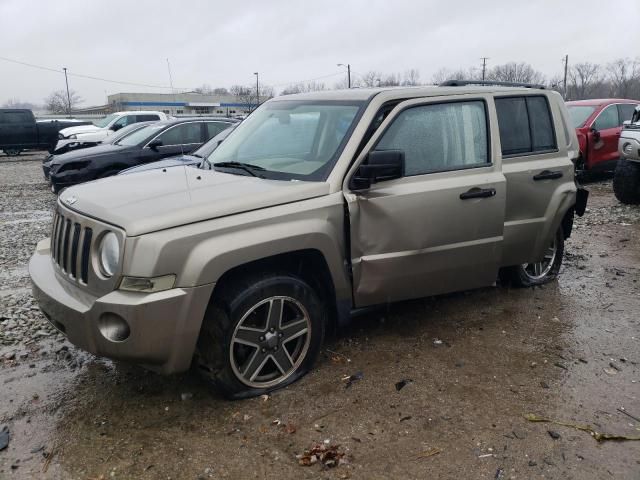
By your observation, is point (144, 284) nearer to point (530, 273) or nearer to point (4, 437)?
point (4, 437)

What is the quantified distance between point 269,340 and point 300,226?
71 cm

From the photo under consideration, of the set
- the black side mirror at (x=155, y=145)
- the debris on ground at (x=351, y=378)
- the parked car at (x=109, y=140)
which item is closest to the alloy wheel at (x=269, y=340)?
the debris on ground at (x=351, y=378)

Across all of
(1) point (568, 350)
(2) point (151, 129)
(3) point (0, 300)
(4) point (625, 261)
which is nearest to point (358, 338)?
(1) point (568, 350)

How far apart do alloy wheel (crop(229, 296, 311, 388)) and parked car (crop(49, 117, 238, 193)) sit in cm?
611

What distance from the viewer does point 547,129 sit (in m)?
4.65

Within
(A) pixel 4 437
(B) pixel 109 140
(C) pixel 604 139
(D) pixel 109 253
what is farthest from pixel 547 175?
(B) pixel 109 140

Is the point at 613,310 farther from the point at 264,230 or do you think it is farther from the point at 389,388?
the point at 264,230

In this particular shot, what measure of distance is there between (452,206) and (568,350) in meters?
1.34

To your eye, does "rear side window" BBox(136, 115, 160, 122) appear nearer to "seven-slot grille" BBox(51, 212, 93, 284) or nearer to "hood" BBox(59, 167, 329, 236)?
"hood" BBox(59, 167, 329, 236)

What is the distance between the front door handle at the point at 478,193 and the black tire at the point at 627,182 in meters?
6.00

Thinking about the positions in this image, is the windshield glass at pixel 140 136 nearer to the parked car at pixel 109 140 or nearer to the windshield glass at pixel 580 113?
the parked car at pixel 109 140

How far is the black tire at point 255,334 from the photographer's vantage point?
311 centimetres

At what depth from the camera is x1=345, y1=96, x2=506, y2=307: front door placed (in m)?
3.58

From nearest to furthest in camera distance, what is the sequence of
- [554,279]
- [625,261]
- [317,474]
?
[317,474], [554,279], [625,261]
